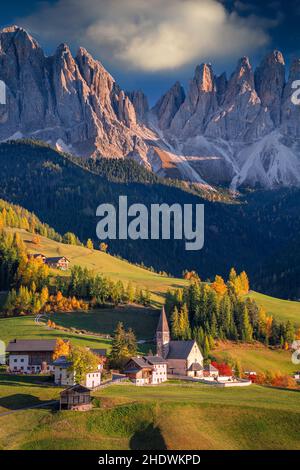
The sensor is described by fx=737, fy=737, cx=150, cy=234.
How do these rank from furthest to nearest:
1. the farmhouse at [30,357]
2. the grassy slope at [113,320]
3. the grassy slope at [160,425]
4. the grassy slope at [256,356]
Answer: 1. the grassy slope at [113,320]
2. the grassy slope at [256,356]
3. the farmhouse at [30,357]
4. the grassy slope at [160,425]

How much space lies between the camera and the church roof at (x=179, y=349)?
5512 inches

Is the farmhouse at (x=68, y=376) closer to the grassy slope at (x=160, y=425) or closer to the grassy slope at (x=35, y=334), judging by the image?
the grassy slope at (x=160, y=425)

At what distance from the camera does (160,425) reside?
84750mm

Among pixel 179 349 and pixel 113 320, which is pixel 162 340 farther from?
pixel 113 320

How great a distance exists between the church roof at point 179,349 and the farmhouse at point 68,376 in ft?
94.5

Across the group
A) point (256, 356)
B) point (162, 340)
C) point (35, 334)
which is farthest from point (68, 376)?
point (256, 356)

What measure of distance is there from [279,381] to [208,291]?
166ft

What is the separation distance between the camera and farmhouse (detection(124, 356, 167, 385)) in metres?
120

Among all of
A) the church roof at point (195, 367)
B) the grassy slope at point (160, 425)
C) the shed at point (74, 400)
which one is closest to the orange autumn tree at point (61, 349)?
the church roof at point (195, 367)

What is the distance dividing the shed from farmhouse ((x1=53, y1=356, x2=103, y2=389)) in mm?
15907

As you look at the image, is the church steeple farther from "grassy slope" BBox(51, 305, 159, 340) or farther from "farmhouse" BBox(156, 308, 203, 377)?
"grassy slope" BBox(51, 305, 159, 340)

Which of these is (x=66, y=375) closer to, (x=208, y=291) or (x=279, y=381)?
(x=279, y=381)

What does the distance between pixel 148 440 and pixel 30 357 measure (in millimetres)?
51944

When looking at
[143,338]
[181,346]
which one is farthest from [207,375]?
[143,338]
